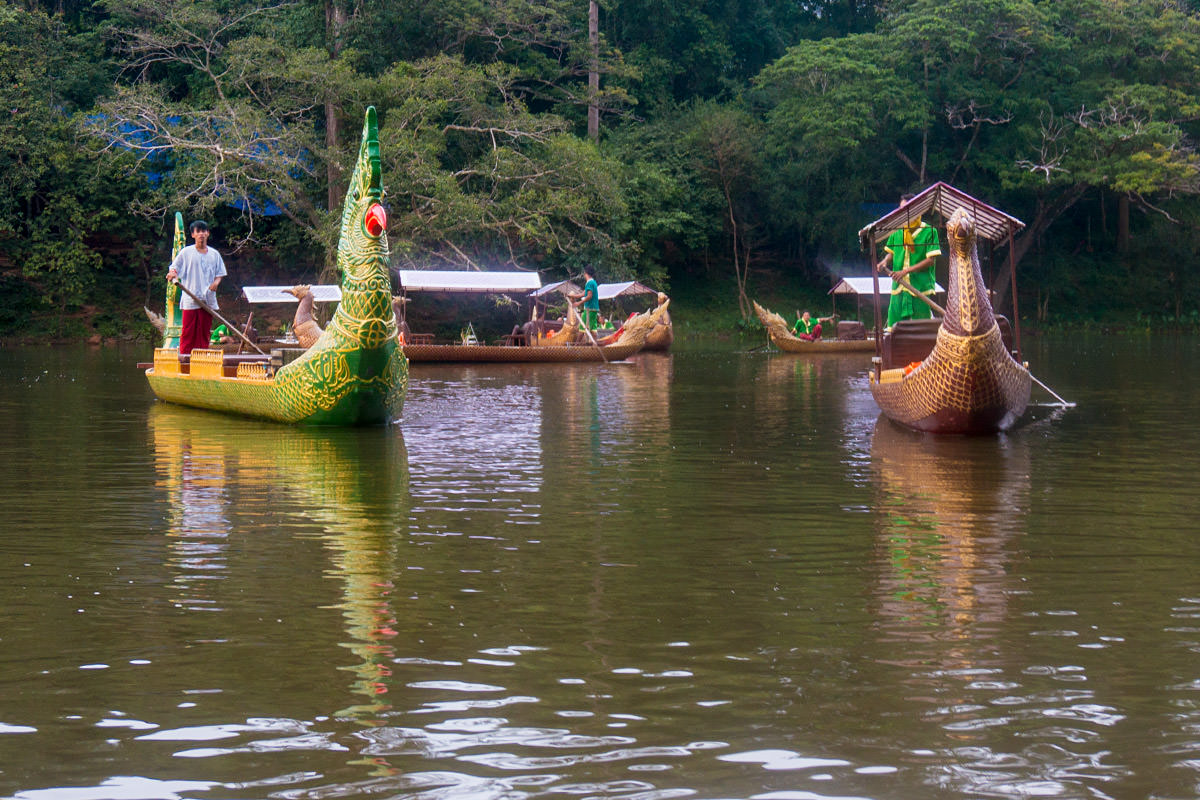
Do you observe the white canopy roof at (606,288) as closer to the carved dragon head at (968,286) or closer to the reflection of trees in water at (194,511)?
the reflection of trees in water at (194,511)

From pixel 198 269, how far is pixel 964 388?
8810 millimetres

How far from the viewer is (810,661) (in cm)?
511

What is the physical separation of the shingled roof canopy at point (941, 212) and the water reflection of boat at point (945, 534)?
299 cm

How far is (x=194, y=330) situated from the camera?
16.3 meters

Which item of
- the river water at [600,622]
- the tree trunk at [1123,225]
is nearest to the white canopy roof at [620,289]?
the tree trunk at [1123,225]

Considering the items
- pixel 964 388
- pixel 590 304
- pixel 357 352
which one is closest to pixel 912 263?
pixel 964 388

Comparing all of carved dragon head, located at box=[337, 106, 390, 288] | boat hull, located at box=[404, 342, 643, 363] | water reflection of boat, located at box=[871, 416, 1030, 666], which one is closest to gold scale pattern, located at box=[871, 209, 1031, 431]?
water reflection of boat, located at box=[871, 416, 1030, 666]

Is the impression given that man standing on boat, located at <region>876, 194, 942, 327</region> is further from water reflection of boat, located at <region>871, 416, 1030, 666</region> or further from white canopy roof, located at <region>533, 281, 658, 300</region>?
white canopy roof, located at <region>533, 281, 658, 300</region>

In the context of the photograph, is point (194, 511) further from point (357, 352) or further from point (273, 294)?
point (273, 294)

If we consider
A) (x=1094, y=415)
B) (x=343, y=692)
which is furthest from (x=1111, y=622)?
(x=1094, y=415)

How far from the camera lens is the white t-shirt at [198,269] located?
15609 millimetres

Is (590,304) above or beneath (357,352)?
above

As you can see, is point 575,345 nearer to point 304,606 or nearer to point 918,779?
point 304,606

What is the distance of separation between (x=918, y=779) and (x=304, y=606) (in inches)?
122
